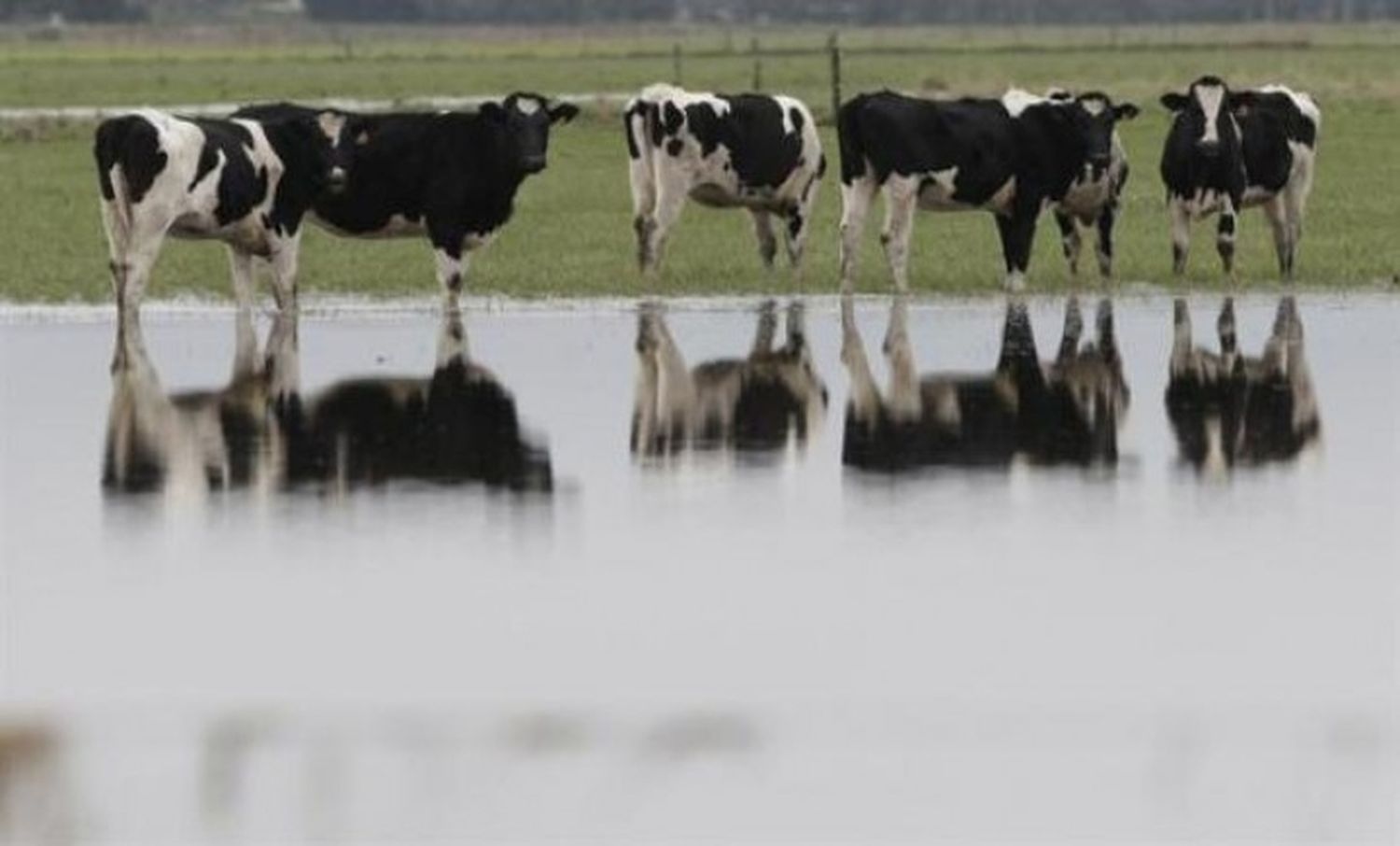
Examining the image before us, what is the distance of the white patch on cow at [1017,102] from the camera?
3035 cm

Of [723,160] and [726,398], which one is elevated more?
[723,160]

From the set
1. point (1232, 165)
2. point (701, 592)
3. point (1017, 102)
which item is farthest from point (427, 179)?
point (701, 592)

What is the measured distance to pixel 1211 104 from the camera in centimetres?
3055

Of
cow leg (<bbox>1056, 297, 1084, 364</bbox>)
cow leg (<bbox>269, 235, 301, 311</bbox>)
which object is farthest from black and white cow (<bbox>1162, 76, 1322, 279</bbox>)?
cow leg (<bbox>269, 235, 301, 311</bbox>)

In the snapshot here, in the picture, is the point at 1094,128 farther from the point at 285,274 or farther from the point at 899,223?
the point at 285,274

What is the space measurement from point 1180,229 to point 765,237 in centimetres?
303

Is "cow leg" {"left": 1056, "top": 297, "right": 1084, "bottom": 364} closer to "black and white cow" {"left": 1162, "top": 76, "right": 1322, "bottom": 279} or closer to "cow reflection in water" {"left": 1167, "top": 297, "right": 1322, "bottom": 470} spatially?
"cow reflection in water" {"left": 1167, "top": 297, "right": 1322, "bottom": 470}

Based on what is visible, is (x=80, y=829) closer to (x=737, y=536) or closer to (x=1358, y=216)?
(x=737, y=536)

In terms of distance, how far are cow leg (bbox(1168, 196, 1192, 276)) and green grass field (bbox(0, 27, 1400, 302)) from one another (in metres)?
0.38

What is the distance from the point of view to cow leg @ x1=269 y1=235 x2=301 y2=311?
87.9 ft

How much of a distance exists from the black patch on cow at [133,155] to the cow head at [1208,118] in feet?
26.0

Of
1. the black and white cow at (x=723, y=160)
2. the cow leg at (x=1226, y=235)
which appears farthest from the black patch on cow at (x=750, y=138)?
the cow leg at (x=1226, y=235)

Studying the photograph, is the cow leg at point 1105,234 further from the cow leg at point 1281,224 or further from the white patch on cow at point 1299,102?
the white patch on cow at point 1299,102

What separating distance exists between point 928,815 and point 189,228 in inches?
660
